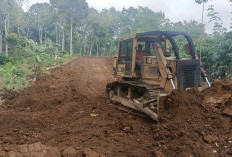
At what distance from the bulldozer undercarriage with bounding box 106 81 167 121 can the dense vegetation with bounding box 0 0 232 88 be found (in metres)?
Result: 6.05

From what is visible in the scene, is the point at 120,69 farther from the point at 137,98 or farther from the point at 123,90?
the point at 137,98

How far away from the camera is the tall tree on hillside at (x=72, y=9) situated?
55188 millimetres

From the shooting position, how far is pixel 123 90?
→ 1091cm

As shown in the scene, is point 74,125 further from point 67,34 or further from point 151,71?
point 67,34

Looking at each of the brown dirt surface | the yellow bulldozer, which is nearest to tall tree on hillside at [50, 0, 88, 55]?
the yellow bulldozer

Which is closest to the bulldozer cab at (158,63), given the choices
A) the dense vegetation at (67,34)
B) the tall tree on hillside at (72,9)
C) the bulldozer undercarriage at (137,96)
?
the bulldozer undercarriage at (137,96)

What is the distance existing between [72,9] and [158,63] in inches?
2000

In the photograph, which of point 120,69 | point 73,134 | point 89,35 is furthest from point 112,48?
point 73,134

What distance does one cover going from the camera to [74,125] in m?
8.33

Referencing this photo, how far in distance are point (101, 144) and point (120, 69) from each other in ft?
16.0

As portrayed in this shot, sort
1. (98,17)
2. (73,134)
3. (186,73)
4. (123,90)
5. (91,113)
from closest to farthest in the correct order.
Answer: (73,134) < (186,73) < (91,113) < (123,90) < (98,17)

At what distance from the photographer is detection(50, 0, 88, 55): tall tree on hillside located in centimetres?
5519

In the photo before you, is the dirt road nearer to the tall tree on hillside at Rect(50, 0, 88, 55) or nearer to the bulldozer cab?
the bulldozer cab

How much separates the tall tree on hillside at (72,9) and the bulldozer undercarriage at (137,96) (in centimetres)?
4497
